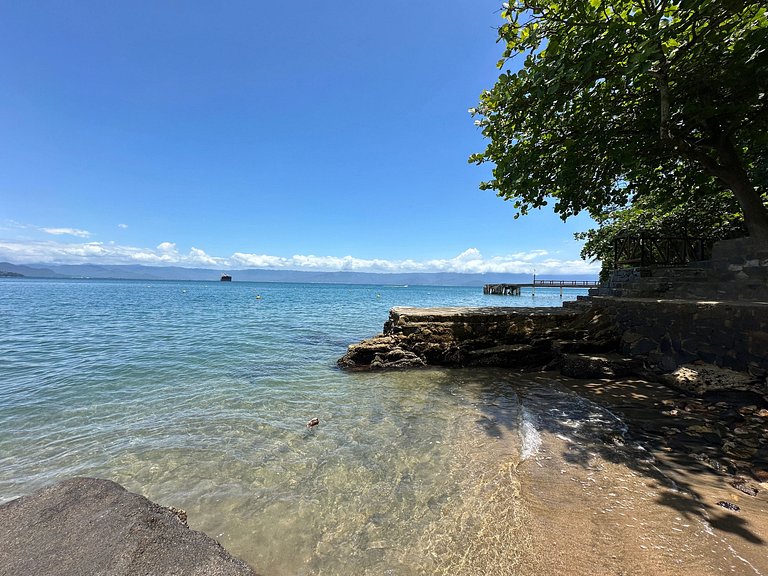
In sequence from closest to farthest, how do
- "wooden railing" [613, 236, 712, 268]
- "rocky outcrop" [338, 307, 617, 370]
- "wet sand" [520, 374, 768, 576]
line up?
"wet sand" [520, 374, 768, 576] → "rocky outcrop" [338, 307, 617, 370] → "wooden railing" [613, 236, 712, 268]

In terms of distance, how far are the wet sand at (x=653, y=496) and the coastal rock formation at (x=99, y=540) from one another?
103 inches

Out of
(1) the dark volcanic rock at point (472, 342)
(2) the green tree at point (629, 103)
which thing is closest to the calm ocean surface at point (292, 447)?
(1) the dark volcanic rock at point (472, 342)

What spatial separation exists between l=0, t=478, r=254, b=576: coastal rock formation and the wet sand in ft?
8.62

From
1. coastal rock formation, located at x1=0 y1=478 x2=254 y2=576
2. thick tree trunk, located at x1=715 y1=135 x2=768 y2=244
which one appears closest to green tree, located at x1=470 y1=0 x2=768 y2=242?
thick tree trunk, located at x1=715 y1=135 x2=768 y2=244

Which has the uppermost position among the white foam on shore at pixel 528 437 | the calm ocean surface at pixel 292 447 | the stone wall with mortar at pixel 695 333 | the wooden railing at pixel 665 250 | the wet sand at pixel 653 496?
the wooden railing at pixel 665 250

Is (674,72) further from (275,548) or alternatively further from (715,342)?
(275,548)

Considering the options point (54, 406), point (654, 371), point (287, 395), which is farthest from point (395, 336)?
point (54, 406)

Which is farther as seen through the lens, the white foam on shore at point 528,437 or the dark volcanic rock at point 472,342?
the dark volcanic rock at point 472,342

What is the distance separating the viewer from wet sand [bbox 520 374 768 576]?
2.76m

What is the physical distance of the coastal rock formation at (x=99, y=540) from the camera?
7.13ft

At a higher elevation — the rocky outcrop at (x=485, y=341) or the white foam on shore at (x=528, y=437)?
the rocky outcrop at (x=485, y=341)

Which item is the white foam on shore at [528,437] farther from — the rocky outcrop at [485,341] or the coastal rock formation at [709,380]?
the rocky outcrop at [485,341]

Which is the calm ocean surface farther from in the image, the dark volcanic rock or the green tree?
the green tree

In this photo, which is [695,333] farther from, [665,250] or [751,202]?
[665,250]
